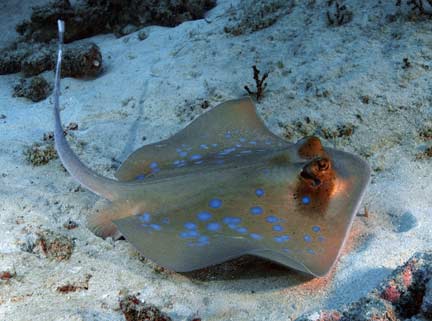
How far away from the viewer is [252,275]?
10.3 ft

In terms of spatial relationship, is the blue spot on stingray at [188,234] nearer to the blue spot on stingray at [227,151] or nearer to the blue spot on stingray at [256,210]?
the blue spot on stingray at [256,210]

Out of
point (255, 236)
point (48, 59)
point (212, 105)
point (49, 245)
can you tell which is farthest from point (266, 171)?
point (48, 59)

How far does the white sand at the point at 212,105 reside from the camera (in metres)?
2.96

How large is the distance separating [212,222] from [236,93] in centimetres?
292

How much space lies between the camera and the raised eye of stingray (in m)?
3.14

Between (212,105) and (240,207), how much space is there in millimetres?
2569

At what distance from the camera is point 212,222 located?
3137 millimetres

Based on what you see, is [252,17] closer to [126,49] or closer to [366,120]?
[126,49]

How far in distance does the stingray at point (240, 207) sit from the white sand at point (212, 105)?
0.31m

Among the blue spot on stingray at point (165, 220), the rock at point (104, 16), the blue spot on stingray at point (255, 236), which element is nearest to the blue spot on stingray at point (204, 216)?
the blue spot on stingray at point (165, 220)

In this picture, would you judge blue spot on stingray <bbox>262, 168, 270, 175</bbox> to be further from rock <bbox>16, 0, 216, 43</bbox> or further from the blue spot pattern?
rock <bbox>16, 0, 216, 43</bbox>

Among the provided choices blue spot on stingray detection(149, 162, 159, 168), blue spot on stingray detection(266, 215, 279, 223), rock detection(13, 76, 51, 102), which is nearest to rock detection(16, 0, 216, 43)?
rock detection(13, 76, 51, 102)

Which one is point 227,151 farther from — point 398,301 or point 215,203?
point 398,301

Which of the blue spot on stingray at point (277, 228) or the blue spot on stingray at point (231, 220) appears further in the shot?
the blue spot on stingray at point (231, 220)
